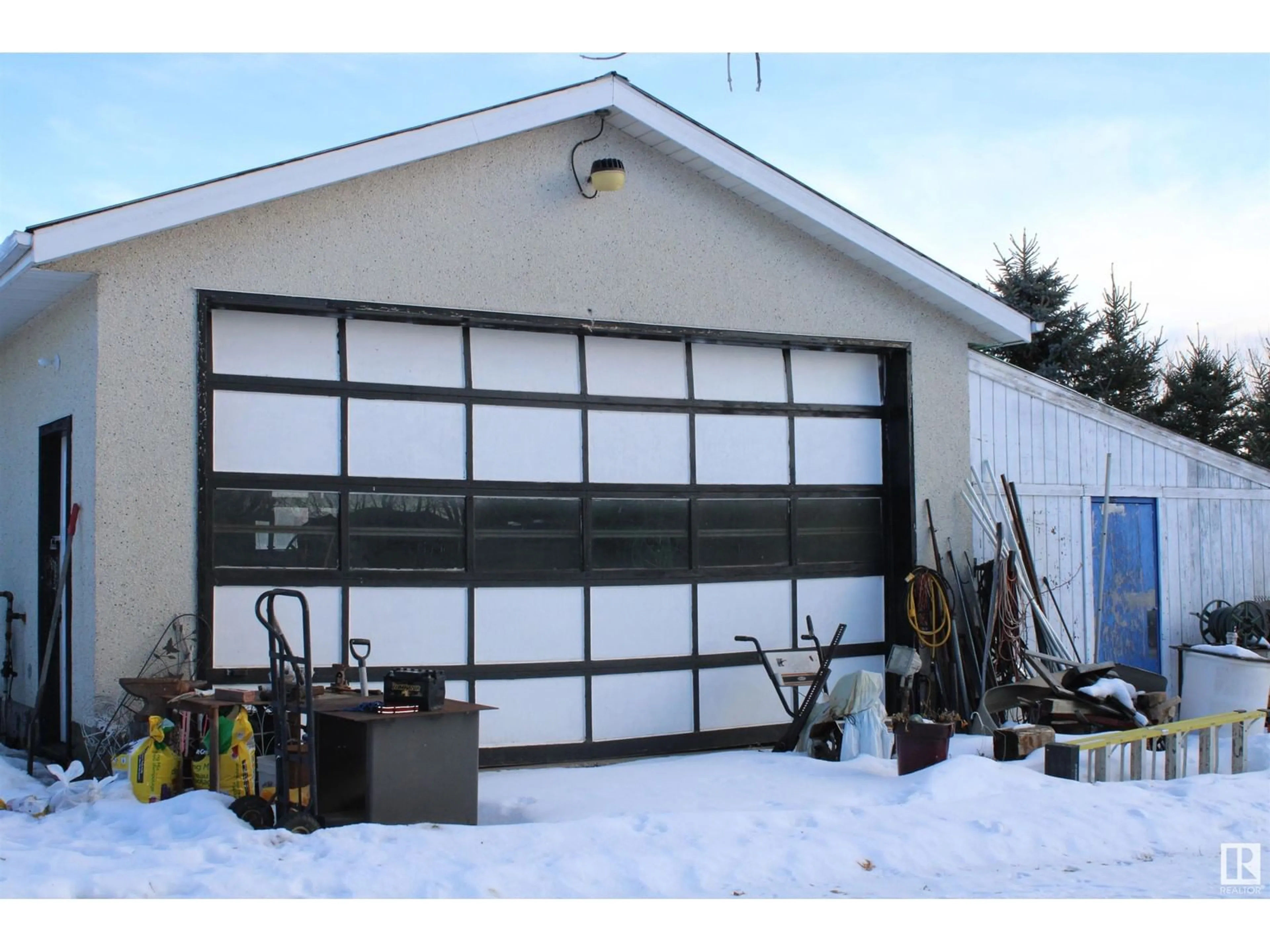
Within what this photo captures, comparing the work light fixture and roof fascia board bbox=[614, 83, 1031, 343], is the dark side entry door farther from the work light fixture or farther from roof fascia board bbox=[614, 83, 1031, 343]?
roof fascia board bbox=[614, 83, 1031, 343]

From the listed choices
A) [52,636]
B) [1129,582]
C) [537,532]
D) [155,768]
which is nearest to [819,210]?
[537,532]

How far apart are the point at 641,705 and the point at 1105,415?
5483mm

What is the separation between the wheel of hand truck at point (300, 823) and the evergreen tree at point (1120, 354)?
1870cm

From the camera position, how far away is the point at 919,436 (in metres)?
10.1

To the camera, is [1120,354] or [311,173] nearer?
[311,173]

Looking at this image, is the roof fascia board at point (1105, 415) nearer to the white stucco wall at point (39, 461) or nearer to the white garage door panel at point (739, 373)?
the white garage door panel at point (739, 373)

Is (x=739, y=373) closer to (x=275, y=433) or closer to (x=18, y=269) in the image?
(x=275, y=433)

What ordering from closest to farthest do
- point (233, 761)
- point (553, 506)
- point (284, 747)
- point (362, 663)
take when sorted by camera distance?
1. point (284, 747)
2. point (233, 761)
3. point (362, 663)
4. point (553, 506)

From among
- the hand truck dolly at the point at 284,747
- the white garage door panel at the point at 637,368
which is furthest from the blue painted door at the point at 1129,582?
the hand truck dolly at the point at 284,747

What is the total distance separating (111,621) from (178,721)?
870mm

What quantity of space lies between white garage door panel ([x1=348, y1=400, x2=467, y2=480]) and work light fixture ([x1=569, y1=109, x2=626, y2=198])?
1.90 meters

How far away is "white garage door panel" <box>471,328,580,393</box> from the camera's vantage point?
853 centimetres

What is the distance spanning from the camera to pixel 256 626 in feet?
25.0

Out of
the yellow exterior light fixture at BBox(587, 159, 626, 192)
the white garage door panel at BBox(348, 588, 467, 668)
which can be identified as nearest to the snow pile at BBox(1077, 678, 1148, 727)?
the white garage door panel at BBox(348, 588, 467, 668)
